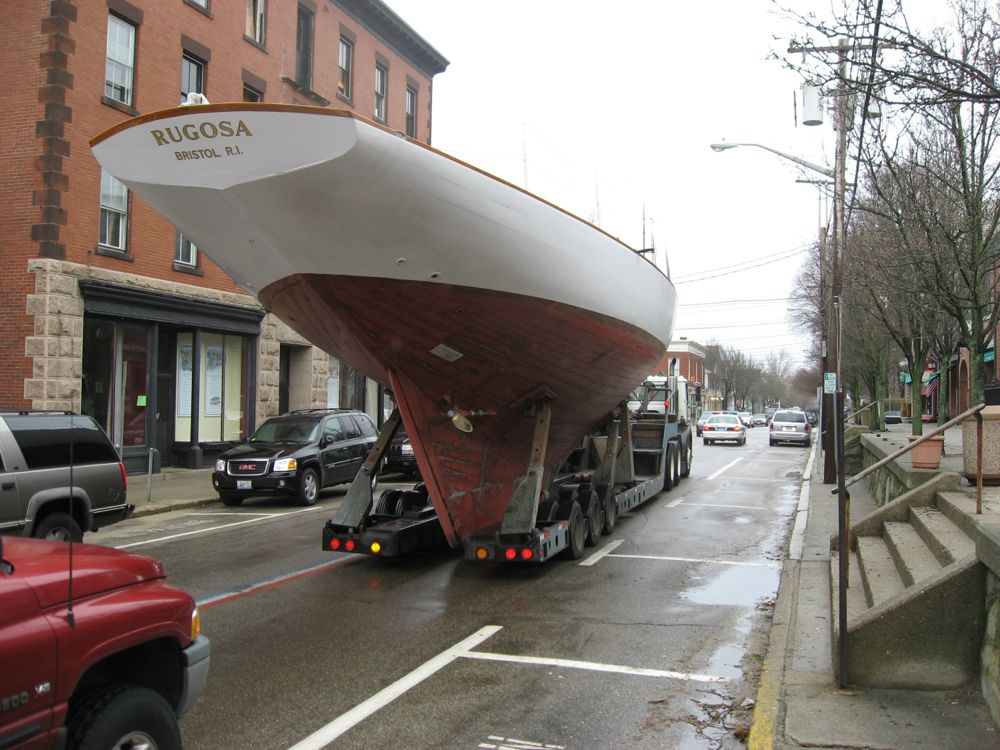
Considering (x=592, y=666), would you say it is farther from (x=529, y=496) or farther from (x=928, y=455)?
(x=928, y=455)

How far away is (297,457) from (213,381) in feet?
23.2

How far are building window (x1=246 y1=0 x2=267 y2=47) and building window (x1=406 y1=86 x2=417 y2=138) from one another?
6654mm

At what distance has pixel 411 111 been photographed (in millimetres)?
27469

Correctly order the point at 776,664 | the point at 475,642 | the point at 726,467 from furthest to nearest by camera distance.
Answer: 1. the point at 726,467
2. the point at 475,642
3. the point at 776,664

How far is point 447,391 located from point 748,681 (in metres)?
3.87

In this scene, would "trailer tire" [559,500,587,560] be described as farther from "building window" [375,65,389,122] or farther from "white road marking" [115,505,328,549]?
"building window" [375,65,389,122]

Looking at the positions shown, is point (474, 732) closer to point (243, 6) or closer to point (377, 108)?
point (243, 6)

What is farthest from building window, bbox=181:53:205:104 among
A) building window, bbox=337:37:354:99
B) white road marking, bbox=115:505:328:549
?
white road marking, bbox=115:505:328:549

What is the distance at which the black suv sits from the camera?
13609 mm

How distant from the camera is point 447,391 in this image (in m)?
7.93

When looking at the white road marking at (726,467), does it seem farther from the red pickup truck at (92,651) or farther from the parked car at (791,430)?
the red pickup truck at (92,651)

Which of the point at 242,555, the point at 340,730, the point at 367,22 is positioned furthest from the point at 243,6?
the point at 340,730

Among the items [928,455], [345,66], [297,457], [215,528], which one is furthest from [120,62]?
[928,455]

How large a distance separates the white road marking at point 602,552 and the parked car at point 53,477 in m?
5.22
